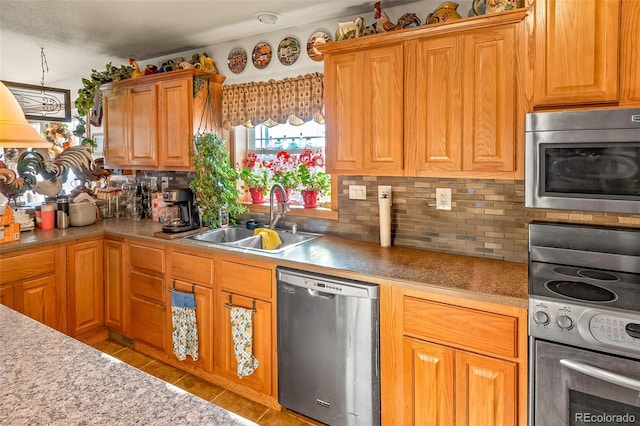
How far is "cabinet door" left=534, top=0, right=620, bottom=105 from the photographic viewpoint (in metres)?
1.60

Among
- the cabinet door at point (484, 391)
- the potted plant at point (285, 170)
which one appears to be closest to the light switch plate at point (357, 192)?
the potted plant at point (285, 170)

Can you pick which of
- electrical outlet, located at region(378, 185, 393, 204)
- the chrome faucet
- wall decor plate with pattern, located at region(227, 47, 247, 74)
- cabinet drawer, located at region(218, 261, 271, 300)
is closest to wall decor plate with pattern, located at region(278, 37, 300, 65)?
wall decor plate with pattern, located at region(227, 47, 247, 74)

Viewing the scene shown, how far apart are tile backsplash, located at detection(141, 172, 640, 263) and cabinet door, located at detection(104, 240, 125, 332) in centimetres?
166

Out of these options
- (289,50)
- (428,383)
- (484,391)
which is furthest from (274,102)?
(484,391)

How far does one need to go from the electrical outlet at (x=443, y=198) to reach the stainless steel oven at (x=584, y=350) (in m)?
0.67

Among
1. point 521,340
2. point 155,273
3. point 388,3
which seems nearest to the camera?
point 521,340

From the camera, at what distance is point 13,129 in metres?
1.09

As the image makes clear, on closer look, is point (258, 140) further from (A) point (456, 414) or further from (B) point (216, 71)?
(A) point (456, 414)

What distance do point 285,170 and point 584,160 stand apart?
6.44 feet

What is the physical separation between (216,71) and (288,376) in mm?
2430

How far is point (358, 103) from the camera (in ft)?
7.47

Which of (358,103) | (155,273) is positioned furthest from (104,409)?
(155,273)

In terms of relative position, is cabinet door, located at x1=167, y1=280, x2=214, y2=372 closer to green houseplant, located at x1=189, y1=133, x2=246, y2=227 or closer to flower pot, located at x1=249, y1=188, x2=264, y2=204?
green houseplant, located at x1=189, y1=133, x2=246, y2=227

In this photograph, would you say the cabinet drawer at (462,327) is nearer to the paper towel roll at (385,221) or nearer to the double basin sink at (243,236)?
the paper towel roll at (385,221)
